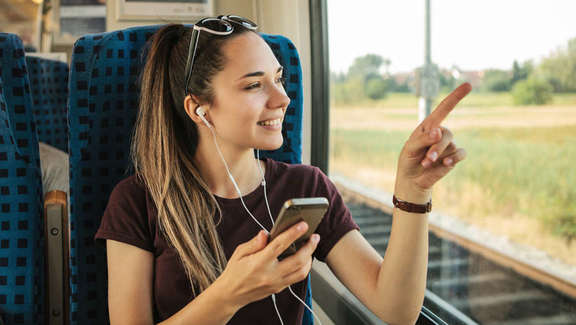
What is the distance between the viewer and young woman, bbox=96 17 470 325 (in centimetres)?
99

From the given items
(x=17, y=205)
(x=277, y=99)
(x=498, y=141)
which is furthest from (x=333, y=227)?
(x=498, y=141)

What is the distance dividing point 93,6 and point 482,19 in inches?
101

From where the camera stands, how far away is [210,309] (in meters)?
0.89

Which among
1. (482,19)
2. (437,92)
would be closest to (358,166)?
(437,92)

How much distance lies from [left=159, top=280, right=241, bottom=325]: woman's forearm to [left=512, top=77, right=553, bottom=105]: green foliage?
1008 mm

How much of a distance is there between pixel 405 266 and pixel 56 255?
959 mm

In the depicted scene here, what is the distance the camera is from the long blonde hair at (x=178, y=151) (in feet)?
3.40

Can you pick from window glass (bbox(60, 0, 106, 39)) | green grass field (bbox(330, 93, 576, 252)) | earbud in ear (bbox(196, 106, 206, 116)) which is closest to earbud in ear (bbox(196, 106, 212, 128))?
earbud in ear (bbox(196, 106, 206, 116))

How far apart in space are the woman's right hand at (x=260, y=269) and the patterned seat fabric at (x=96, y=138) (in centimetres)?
44

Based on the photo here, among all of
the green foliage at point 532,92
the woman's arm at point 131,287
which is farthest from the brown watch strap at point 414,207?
the green foliage at point 532,92

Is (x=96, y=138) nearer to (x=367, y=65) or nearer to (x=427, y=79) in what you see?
(x=427, y=79)

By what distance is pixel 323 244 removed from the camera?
3.66 ft

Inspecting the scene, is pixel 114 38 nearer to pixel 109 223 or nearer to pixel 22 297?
pixel 109 223

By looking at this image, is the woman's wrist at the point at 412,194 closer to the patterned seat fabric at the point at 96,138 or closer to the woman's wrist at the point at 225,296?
the woman's wrist at the point at 225,296
